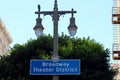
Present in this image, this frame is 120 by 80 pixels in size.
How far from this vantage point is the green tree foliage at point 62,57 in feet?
112

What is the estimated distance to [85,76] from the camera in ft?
111

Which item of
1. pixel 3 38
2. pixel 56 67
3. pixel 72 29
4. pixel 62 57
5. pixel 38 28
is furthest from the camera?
pixel 3 38

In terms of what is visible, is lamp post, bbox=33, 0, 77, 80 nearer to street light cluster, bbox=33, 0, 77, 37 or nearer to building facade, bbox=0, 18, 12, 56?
street light cluster, bbox=33, 0, 77, 37

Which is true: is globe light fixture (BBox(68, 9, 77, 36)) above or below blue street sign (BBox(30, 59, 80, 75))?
above

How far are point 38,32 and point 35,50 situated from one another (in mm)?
15268

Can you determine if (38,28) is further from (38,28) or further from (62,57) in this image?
(62,57)

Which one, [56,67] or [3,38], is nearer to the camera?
[56,67]

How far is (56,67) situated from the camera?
21750 millimetres

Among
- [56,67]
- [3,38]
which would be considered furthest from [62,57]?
[3,38]

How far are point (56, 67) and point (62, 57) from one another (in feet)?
43.3

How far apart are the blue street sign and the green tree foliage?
10810 millimetres

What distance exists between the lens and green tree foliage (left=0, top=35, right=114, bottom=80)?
112 feet

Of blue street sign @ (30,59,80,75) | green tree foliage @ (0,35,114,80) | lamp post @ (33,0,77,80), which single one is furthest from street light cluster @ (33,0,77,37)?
green tree foliage @ (0,35,114,80)

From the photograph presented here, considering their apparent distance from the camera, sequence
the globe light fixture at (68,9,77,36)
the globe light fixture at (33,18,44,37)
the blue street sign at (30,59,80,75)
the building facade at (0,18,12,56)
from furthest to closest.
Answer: the building facade at (0,18,12,56) → the blue street sign at (30,59,80,75) → the globe light fixture at (33,18,44,37) → the globe light fixture at (68,9,77,36)
